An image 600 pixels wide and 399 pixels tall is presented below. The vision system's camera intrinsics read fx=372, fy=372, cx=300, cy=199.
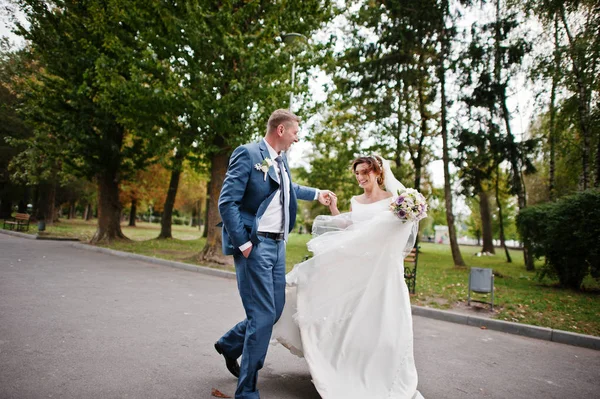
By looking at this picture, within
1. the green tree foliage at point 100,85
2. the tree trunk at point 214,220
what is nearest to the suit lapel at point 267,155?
the green tree foliage at point 100,85

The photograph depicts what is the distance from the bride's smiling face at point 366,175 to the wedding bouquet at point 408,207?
2.71ft

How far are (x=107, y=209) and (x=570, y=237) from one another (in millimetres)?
18421

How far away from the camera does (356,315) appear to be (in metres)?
3.38

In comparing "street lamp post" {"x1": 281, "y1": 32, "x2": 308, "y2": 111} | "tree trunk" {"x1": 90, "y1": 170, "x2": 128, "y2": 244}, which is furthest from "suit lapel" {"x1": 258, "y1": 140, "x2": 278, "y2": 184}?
"tree trunk" {"x1": 90, "y1": 170, "x2": 128, "y2": 244}

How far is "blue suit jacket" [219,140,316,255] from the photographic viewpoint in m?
2.96

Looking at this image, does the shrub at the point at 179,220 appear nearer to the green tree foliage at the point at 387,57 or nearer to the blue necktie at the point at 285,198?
the green tree foliage at the point at 387,57

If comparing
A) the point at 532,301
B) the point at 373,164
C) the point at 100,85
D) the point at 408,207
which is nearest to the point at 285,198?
the point at 408,207

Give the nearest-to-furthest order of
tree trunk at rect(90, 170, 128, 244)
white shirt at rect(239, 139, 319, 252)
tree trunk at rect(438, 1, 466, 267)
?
white shirt at rect(239, 139, 319, 252) < tree trunk at rect(438, 1, 466, 267) < tree trunk at rect(90, 170, 128, 244)

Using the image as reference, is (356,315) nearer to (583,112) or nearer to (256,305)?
(256,305)

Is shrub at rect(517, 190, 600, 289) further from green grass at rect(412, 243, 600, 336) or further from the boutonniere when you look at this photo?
the boutonniere

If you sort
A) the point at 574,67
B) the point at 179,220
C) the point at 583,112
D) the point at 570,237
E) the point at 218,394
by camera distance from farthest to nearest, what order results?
1. the point at 179,220
2. the point at 583,112
3. the point at 574,67
4. the point at 570,237
5. the point at 218,394

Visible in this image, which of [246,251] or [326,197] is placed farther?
[326,197]

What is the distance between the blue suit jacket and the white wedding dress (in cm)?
82

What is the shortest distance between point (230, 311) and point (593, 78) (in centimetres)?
1439
